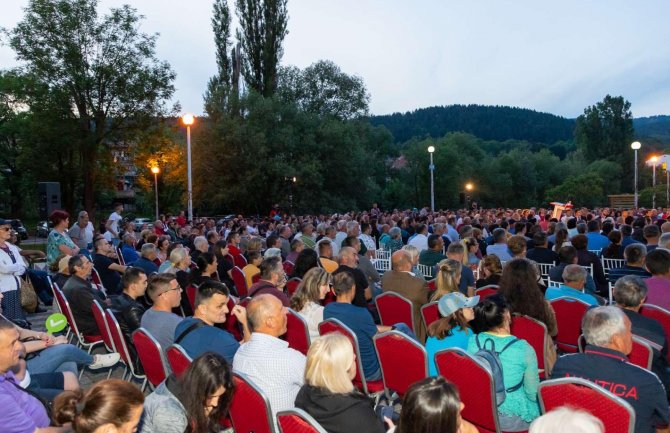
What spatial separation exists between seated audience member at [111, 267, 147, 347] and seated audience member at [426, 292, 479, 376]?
285cm

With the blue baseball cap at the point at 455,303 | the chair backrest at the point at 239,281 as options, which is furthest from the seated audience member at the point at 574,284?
the chair backrest at the point at 239,281

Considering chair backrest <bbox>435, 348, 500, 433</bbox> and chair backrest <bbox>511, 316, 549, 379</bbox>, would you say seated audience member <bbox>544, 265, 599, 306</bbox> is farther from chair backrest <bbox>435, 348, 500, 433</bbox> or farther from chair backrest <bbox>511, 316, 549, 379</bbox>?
chair backrest <bbox>435, 348, 500, 433</bbox>

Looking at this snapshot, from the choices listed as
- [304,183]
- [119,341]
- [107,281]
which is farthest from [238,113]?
[119,341]

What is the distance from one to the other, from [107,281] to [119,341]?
3.54 meters

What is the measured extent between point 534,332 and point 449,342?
3.30ft

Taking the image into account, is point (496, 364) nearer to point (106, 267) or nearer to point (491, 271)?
point (491, 271)

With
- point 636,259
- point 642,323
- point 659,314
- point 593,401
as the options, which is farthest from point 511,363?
point 636,259

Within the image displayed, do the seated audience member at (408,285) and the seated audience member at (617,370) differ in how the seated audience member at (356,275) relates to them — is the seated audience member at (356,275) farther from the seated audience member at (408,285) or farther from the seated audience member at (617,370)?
the seated audience member at (617,370)

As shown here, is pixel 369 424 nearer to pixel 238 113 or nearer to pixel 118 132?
pixel 118 132

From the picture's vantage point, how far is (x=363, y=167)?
33.7m

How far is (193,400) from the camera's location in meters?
2.90

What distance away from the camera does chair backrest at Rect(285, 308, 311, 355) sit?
479 centimetres

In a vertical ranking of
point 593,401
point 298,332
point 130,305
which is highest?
point 593,401

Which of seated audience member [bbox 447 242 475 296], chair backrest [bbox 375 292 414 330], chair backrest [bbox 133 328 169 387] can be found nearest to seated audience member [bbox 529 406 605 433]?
chair backrest [bbox 133 328 169 387]
